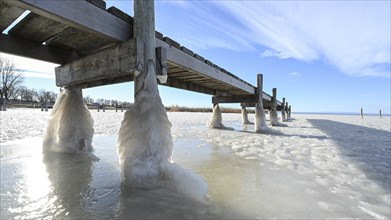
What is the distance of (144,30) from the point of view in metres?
2.82

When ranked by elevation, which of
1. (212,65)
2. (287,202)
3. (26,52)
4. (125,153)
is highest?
(212,65)

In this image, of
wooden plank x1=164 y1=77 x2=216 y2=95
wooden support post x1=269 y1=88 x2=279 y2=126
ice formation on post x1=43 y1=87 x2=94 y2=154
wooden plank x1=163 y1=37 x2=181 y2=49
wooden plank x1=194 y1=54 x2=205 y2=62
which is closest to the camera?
wooden plank x1=163 y1=37 x2=181 y2=49

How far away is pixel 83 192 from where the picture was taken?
7.85 feet

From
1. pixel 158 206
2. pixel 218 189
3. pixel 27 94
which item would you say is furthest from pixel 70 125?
pixel 27 94

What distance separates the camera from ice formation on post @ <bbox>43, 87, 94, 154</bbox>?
13.5 ft

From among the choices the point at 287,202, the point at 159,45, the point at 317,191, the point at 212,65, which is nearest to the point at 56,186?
the point at 159,45

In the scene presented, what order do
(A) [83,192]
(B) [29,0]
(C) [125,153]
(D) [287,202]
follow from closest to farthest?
(B) [29,0], (D) [287,202], (A) [83,192], (C) [125,153]

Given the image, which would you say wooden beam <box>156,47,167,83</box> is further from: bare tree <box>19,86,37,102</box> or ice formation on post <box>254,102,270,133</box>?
bare tree <box>19,86,37,102</box>

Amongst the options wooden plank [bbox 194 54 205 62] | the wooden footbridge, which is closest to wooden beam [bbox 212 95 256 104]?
wooden plank [bbox 194 54 205 62]

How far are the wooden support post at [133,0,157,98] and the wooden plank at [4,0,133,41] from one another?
0.55 feet

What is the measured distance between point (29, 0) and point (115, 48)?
1103mm

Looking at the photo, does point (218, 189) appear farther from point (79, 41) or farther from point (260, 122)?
point (260, 122)

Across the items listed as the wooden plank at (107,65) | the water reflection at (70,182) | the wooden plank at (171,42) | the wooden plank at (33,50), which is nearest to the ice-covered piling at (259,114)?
the wooden plank at (171,42)

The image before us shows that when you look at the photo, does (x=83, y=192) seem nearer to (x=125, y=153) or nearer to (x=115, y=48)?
(x=125, y=153)
